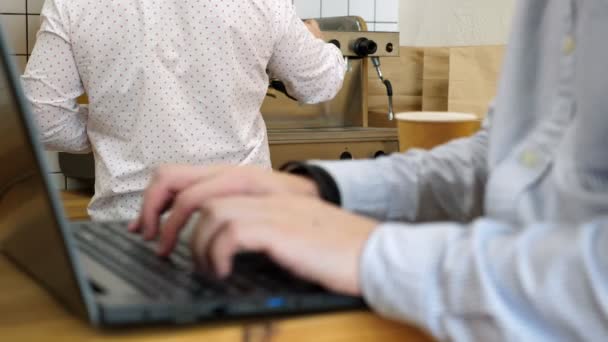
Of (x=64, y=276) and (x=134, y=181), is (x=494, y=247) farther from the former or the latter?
(x=134, y=181)

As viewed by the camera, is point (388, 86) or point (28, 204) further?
point (388, 86)

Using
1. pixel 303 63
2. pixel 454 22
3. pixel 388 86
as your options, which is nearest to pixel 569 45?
pixel 303 63

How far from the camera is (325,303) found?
1.80 feet

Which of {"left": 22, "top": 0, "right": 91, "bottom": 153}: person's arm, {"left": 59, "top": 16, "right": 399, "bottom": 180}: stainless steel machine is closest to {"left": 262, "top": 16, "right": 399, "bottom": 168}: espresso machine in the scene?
{"left": 59, "top": 16, "right": 399, "bottom": 180}: stainless steel machine

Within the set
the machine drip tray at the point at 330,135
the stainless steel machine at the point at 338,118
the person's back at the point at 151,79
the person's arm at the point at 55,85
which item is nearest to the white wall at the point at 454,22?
the stainless steel machine at the point at 338,118

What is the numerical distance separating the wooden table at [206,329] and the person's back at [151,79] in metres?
1.16

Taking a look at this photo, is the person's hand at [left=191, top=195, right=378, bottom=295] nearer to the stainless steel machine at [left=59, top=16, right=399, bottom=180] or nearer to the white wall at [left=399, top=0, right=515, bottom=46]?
the stainless steel machine at [left=59, top=16, right=399, bottom=180]

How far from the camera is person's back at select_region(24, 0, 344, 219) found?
169 cm

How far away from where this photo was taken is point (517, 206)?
2.24 ft

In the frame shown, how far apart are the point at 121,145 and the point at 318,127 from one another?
913 millimetres

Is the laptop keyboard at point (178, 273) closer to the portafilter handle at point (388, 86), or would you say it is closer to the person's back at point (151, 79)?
the person's back at point (151, 79)

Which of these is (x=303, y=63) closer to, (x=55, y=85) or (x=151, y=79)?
(x=151, y=79)

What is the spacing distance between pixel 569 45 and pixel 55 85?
4.21ft

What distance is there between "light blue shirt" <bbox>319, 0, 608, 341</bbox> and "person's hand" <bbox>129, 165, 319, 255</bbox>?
89 millimetres
